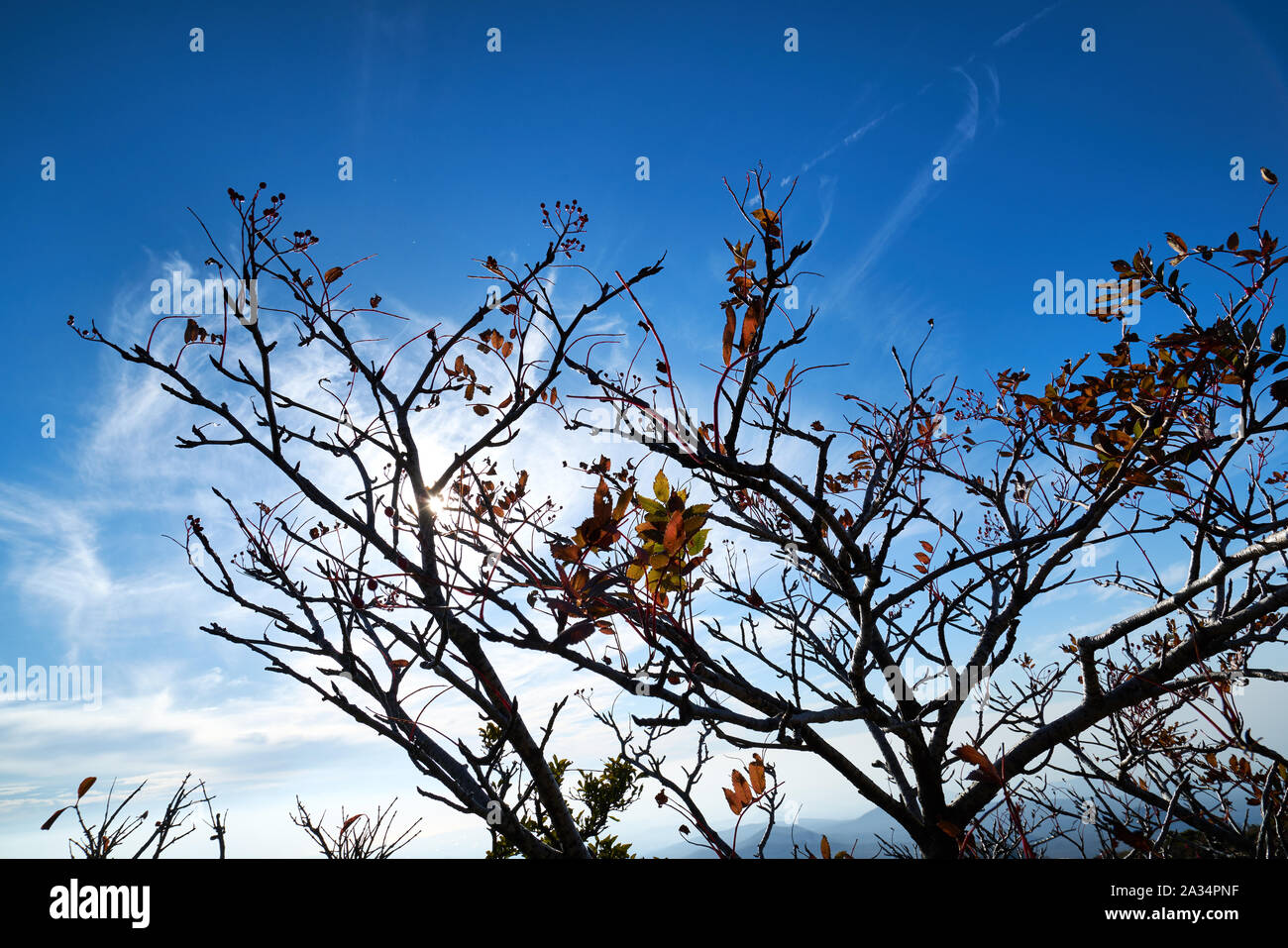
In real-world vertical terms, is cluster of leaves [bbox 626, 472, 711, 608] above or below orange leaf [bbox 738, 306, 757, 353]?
below

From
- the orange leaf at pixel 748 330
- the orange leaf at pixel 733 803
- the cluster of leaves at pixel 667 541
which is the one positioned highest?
the orange leaf at pixel 748 330

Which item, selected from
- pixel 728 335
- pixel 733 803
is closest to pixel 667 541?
pixel 728 335

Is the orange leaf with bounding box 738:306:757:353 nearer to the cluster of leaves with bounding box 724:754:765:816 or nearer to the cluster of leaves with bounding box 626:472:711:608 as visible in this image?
the cluster of leaves with bounding box 626:472:711:608

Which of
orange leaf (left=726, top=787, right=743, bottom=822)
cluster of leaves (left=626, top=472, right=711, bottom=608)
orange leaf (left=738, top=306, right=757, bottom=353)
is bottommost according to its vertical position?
orange leaf (left=726, top=787, right=743, bottom=822)

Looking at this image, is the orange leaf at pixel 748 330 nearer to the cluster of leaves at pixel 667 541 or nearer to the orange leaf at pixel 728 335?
the orange leaf at pixel 728 335

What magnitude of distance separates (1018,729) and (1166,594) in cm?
149

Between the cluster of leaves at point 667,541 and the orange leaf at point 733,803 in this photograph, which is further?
the orange leaf at point 733,803

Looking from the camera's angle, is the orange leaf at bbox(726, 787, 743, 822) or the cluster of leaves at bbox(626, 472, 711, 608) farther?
the orange leaf at bbox(726, 787, 743, 822)

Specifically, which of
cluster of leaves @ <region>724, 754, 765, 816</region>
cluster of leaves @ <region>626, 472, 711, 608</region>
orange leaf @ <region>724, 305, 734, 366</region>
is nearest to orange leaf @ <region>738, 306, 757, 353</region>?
orange leaf @ <region>724, 305, 734, 366</region>

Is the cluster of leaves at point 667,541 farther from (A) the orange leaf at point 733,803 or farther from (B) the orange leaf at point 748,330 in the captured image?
(A) the orange leaf at point 733,803

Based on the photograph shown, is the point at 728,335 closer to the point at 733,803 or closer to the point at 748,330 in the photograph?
the point at 748,330

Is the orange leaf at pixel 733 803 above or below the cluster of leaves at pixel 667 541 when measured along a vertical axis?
below

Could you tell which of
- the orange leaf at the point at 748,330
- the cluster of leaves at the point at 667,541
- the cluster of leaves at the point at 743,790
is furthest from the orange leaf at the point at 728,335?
the cluster of leaves at the point at 743,790
